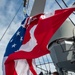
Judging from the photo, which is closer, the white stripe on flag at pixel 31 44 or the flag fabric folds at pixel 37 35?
the flag fabric folds at pixel 37 35

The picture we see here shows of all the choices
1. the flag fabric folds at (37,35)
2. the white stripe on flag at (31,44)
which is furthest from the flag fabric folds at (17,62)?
the white stripe on flag at (31,44)

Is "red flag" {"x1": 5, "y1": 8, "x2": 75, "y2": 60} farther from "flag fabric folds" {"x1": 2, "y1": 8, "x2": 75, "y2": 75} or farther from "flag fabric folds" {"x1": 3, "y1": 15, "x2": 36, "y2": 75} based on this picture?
"flag fabric folds" {"x1": 3, "y1": 15, "x2": 36, "y2": 75}

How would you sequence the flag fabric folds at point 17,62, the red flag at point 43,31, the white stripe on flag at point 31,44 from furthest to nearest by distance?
the flag fabric folds at point 17,62 → the white stripe on flag at point 31,44 → the red flag at point 43,31

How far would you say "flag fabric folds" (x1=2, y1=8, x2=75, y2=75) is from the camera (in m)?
9.89

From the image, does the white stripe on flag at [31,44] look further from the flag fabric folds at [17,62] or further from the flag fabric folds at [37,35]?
the flag fabric folds at [17,62]

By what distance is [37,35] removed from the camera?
33.7 ft

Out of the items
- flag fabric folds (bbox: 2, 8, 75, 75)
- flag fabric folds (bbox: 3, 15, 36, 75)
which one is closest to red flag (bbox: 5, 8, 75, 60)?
flag fabric folds (bbox: 2, 8, 75, 75)

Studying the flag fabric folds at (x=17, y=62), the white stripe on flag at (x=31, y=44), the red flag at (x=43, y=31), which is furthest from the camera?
the flag fabric folds at (x=17, y=62)

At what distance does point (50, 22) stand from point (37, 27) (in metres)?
0.59


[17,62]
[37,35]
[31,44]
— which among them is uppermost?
[37,35]

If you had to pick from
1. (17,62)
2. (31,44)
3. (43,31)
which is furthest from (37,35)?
(17,62)

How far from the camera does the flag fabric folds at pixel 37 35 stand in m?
9.89

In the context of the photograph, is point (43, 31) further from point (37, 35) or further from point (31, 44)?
point (31, 44)

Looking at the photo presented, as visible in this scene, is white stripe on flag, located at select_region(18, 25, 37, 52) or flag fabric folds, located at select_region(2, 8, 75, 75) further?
white stripe on flag, located at select_region(18, 25, 37, 52)
